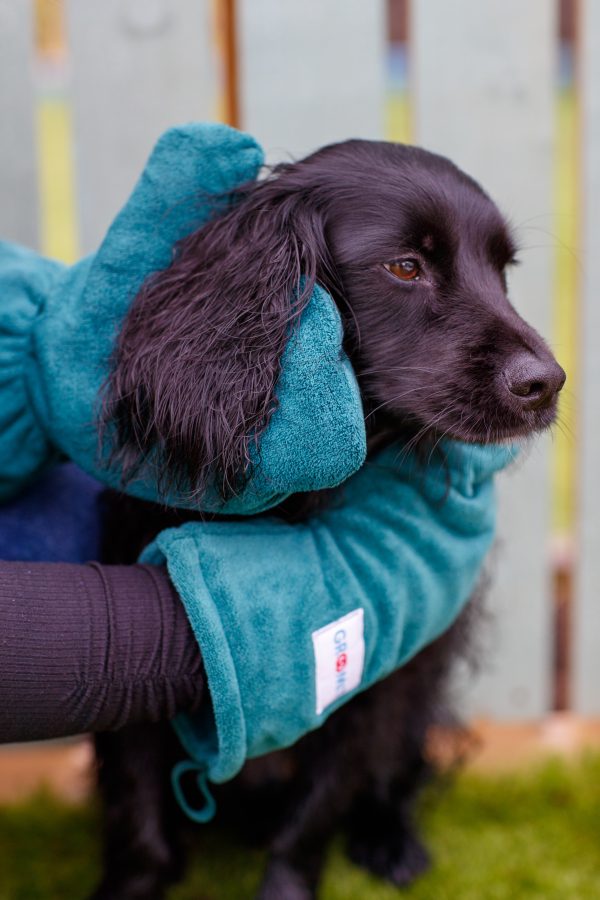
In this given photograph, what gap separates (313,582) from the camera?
1.17 m

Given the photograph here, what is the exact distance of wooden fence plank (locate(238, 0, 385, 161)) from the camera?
5.69 ft

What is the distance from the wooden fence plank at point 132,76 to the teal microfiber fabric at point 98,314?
553mm

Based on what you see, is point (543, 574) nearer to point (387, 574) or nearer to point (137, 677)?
point (387, 574)

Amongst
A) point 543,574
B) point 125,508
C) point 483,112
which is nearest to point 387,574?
point 125,508

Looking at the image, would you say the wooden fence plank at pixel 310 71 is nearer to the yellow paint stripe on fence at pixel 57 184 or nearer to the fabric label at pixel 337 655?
the yellow paint stripe on fence at pixel 57 184

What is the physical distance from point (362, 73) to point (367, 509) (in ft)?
2.97

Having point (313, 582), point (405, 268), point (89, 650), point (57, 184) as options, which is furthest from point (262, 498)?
point (57, 184)

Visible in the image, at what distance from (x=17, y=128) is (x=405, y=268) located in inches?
34.2

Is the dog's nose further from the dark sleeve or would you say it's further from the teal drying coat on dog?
the dark sleeve

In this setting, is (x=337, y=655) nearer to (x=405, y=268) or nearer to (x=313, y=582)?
(x=313, y=582)

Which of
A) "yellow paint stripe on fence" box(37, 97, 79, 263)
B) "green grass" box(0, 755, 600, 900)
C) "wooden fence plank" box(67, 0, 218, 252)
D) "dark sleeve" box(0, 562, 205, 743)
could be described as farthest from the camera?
"yellow paint stripe on fence" box(37, 97, 79, 263)

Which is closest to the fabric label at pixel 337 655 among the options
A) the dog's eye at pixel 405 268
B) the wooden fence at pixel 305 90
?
the dog's eye at pixel 405 268

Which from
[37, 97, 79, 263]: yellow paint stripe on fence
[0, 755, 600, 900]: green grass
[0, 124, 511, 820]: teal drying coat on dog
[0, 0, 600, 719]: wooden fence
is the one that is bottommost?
[0, 755, 600, 900]: green grass

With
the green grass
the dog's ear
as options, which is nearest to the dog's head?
the dog's ear
